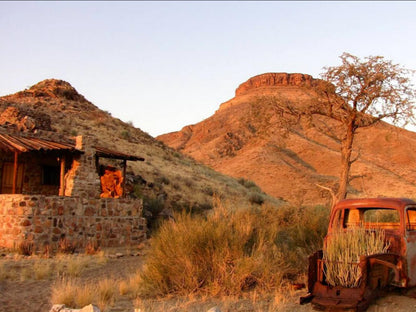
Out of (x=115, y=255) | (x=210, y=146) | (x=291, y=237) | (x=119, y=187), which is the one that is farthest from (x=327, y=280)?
(x=210, y=146)

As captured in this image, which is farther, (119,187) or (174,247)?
(119,187)

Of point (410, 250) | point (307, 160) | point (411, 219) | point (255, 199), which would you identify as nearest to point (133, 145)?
point (255, 199)

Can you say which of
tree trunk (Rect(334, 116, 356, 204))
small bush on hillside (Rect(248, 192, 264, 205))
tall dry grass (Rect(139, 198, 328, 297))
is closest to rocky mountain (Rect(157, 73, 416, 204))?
small bush on hillside (Rect(248, 192, 264, 205))

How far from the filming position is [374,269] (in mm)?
6852

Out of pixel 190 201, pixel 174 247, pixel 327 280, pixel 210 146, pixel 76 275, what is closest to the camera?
pixel 327 280

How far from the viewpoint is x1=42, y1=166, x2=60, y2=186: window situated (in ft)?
63.0

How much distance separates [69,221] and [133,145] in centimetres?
2053

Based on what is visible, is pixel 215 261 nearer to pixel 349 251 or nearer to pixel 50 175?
pixel 349 251

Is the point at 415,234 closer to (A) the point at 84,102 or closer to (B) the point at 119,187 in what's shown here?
(B) the point at 119,187

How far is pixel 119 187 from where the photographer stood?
1984 cm

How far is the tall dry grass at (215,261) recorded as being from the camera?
8289mm

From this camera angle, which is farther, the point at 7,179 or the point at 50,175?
the point at 50,175

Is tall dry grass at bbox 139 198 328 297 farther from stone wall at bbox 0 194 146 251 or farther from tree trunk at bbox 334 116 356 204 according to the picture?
stone wall at bbox 0 194 146 251

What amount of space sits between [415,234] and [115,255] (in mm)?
9831
